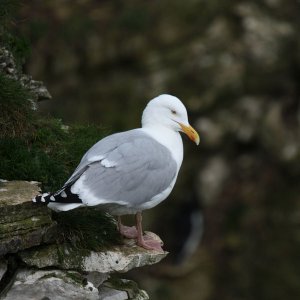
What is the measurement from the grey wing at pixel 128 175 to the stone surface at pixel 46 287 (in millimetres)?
576

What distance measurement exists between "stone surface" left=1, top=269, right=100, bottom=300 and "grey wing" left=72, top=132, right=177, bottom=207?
576mm

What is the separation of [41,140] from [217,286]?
6.02 metres

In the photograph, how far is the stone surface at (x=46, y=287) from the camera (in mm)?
4934

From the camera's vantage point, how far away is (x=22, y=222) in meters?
4.98

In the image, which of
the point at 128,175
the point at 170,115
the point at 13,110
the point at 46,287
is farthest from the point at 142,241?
the point at 13,110

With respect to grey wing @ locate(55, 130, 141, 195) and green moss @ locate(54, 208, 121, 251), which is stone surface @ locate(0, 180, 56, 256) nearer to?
green moss @ locate(54, 208, 121, 251)

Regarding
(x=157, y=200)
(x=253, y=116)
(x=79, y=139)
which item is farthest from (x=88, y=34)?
(x=157, y=200)

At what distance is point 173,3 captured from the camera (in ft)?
46.4

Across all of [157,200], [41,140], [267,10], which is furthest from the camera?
[267,10]

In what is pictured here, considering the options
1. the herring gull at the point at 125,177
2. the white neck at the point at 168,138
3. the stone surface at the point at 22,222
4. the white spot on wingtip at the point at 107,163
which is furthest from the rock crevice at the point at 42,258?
the white neck at the point at 168,138

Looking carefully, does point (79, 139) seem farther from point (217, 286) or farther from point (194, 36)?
point (194, 36)

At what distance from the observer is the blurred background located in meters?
11.9

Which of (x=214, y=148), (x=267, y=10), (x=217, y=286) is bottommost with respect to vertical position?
(x=217, y=286)

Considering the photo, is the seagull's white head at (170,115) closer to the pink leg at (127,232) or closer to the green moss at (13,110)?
the pink leg at (127,232)
